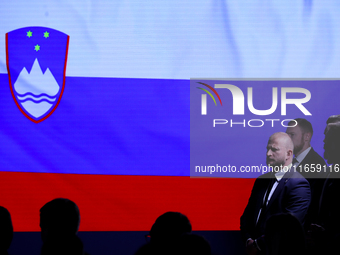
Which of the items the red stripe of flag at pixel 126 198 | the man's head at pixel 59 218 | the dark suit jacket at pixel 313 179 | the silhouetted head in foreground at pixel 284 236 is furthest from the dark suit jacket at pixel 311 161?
the man's head at pixel 59 218

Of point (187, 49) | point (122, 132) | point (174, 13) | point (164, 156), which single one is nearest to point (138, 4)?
point (174, 13)

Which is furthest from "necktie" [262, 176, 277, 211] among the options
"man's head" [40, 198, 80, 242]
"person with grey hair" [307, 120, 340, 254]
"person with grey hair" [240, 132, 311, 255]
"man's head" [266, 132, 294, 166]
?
"man's head" [40, 198, 80, 242]

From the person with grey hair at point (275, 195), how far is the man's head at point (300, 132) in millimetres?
49

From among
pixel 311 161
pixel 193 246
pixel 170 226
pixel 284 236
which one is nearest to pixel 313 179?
pixel 311 161

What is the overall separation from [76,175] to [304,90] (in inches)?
65.3

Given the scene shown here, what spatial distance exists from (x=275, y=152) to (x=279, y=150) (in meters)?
0.03

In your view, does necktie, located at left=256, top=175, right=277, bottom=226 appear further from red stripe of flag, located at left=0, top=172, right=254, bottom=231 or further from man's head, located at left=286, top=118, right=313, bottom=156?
man's head, located at left=286, top=118, right=313, bottom=156

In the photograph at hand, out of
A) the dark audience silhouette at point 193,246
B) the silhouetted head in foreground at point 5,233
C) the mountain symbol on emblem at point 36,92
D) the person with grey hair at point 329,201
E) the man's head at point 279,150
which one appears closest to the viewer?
the dark audience silhouette at point 193,246

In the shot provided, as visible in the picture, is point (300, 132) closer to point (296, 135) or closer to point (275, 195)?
point (296, 135)

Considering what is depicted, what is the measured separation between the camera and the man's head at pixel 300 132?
232 cm

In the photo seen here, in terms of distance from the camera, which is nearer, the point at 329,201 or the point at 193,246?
the point at 193,246

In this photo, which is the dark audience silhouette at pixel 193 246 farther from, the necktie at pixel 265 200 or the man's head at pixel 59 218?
the necktie at pixel 265 200

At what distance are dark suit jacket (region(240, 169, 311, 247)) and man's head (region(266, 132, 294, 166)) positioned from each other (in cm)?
10

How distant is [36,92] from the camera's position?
2.38 meters
